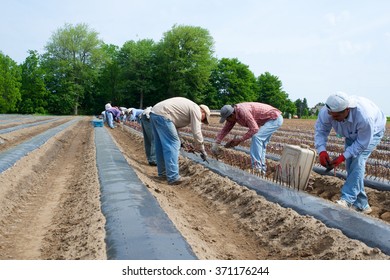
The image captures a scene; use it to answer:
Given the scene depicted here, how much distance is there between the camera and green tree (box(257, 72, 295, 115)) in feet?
225

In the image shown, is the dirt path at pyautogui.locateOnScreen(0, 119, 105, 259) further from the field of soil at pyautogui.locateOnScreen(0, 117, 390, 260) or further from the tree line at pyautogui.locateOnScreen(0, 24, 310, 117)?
the tree line at pyautogui.locateOnScreen(0, 24, 310, 117)

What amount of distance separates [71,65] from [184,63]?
52.6 feet

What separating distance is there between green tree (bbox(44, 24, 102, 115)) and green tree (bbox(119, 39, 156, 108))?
6.23m

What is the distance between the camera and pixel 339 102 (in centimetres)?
387

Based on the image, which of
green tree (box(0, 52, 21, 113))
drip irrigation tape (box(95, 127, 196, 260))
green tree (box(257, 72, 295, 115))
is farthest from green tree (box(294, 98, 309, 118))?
drip irrigation tape (box(95, 127, 196, 260))

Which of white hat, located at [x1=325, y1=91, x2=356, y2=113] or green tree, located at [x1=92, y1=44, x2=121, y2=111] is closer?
white hat, located at [x1=325, y1=91, x2=356, y2=113]

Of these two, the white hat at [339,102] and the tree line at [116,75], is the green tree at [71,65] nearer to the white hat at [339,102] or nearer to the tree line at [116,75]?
the tree line at [116,75]

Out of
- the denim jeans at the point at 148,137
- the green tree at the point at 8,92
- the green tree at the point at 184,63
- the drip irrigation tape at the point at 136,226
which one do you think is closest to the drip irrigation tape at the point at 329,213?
the drip irrigation tape at the point at 136,226

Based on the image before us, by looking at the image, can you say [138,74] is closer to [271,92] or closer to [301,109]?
[271,92]

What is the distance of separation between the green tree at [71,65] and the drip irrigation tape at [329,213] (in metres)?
48.6

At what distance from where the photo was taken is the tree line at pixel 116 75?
4794 centimetres

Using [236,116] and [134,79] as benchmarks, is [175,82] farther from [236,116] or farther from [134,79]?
[236,116]
